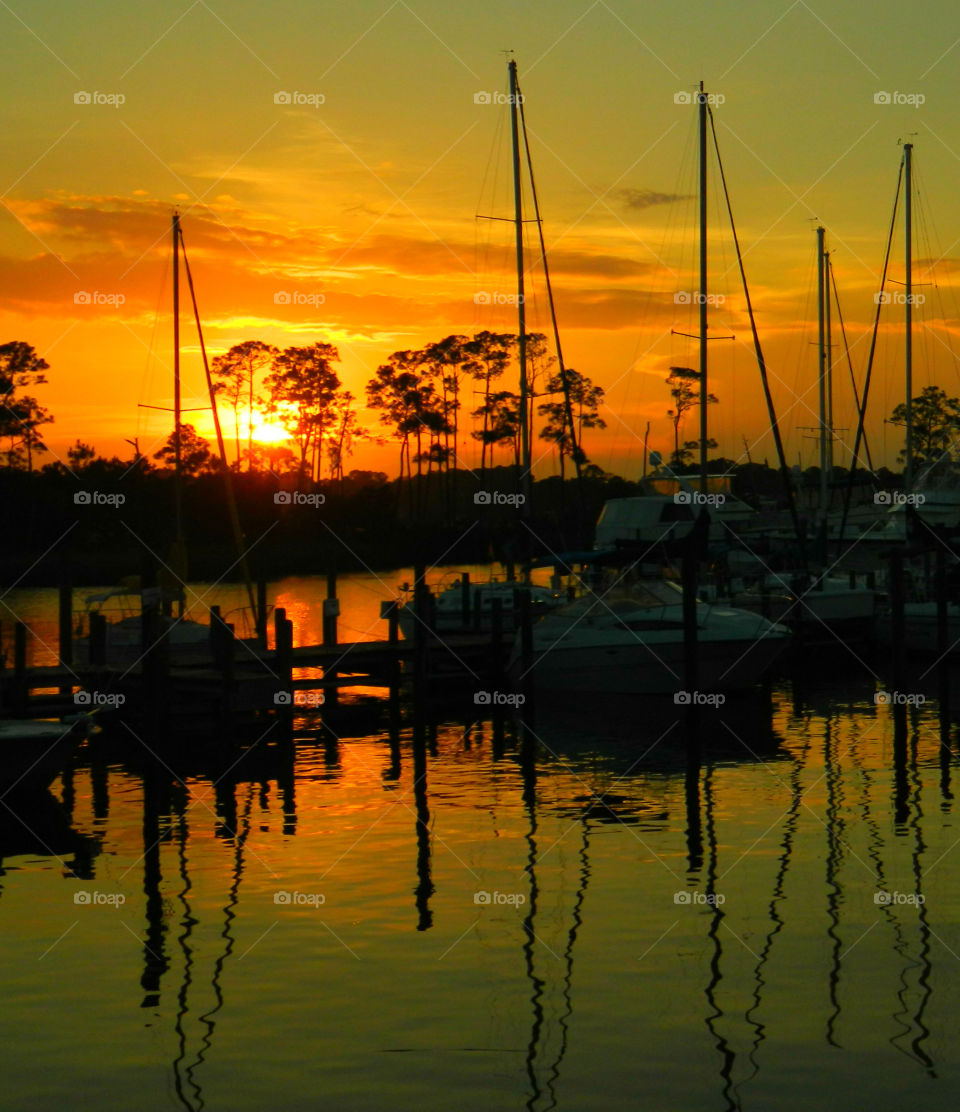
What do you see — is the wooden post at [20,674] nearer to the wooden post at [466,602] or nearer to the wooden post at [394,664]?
the wooden post at [394,664]

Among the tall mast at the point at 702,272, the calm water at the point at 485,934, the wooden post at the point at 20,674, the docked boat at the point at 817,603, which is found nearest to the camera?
the calm water at the point at 485,934

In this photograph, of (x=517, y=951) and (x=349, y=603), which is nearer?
(x=517, y=951)

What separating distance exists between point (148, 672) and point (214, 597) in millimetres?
55777

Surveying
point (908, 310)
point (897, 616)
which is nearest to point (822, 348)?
point (908, 310)

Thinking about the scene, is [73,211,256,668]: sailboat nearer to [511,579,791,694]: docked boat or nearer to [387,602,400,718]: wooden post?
[387,602,400,718]: wooden post

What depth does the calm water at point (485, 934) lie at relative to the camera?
11633 millimetres

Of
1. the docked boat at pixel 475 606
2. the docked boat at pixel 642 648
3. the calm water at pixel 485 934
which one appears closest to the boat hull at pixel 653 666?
the docked boat at pixel 642 648

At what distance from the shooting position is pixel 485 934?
15.4 meters

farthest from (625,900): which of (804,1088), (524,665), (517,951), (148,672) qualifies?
(524,665)

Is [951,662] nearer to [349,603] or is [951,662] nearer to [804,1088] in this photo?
[804,1088]

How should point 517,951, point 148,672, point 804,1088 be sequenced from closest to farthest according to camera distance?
1. point 804,1088
2. point 517,951
3. point 148,672

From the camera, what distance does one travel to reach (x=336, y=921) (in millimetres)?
15711

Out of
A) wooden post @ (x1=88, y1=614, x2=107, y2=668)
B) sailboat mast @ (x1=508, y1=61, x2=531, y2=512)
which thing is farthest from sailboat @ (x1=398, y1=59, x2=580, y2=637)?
wooden post @ (x1=88, y1=614, x2=107, y2=668)

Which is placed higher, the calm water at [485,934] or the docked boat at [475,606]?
the docked boat at [475,606]
